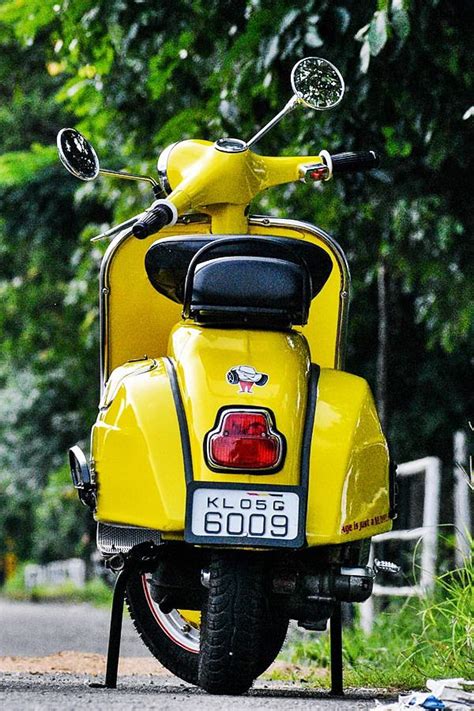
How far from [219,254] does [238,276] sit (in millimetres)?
137

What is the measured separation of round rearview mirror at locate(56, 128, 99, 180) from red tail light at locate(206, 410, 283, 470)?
1.37m

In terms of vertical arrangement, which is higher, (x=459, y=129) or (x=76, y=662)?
(x=459, y=129)

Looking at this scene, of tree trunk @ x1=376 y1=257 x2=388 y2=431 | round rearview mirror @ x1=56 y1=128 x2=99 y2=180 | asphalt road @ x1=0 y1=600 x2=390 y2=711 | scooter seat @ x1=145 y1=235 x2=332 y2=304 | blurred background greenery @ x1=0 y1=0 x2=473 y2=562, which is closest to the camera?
asphalt road @ x1=0 y1=600 x2=390 y2=711

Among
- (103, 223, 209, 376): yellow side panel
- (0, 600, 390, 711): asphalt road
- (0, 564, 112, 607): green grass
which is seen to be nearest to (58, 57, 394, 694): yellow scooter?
(0, 600, 390, 711): asphalt road

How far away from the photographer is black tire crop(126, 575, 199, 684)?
502 cm

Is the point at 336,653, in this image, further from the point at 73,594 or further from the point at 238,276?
the point at 73,594

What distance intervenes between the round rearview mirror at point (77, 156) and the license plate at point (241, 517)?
1.51 metres

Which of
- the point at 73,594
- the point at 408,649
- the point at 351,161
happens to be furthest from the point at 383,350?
the point at 73,594

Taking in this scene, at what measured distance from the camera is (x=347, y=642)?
7324mm

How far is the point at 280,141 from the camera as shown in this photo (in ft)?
30.2

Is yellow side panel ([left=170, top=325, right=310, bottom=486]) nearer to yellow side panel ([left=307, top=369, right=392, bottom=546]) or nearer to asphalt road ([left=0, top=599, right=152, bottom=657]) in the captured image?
yellow side panel ([left=307, top=369, right=392, bottom=546])

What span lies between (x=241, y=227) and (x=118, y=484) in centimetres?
121

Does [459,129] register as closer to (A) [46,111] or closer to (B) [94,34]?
(B) [94,34]

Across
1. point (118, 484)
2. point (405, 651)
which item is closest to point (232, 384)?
point (118, 484)
